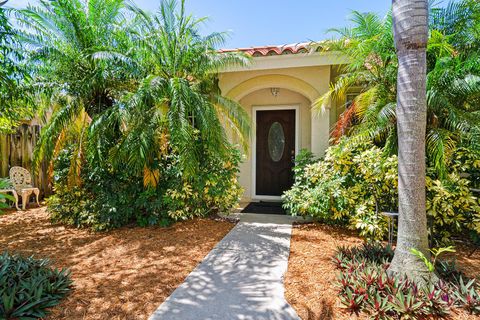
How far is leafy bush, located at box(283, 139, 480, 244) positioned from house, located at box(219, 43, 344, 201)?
4.80ft

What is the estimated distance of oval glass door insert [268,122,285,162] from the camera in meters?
7.97

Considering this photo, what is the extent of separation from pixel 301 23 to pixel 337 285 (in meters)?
7.93

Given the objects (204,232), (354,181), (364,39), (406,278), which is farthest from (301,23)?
(406,278)

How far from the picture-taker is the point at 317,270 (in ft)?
11.6

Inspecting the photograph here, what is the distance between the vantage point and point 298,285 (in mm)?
3184

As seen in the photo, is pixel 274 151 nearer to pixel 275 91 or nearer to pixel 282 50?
pixel 275 91

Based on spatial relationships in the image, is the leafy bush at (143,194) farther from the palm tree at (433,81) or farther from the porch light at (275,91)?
Result: the palm tree at (433,81)

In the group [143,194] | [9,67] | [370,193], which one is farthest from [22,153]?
[370,193]

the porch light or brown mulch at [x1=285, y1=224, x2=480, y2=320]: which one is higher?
the porch light

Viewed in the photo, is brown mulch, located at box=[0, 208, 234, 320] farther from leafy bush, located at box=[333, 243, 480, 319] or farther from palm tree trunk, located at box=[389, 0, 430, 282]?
palm tree trunk, located at box=[389, 0, 430, 282]

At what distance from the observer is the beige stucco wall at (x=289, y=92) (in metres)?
6.64

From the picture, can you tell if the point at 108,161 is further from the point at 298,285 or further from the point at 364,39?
the point at 364,39

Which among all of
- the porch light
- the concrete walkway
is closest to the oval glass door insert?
the porch light

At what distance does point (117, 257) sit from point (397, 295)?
3.88 metres
